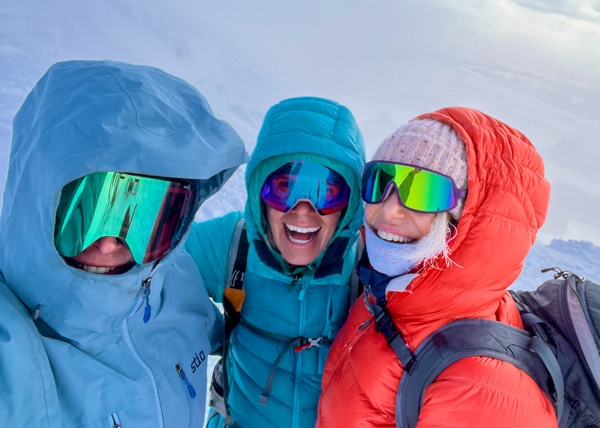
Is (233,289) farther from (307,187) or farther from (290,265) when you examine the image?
(307,187)

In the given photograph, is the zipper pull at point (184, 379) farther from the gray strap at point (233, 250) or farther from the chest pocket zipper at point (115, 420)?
the gray strap at point (233, 250)

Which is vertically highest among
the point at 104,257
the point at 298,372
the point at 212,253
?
the point at 104,257

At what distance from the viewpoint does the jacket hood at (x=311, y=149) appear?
7.10 ft

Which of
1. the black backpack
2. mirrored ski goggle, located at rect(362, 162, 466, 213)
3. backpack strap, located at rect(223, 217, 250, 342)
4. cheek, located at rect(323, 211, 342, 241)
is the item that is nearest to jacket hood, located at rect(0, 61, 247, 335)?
mirrored ski goggle, located at rect(362, 162, 466, 213)

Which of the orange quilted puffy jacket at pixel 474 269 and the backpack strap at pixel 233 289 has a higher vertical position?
the orange quilted puffy jacket at pixel 474 269

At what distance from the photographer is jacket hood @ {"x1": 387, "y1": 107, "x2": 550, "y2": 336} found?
1.43 m

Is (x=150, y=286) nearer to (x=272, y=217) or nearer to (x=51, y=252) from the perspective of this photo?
(x=51, y=252)

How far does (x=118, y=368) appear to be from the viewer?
4.72ft

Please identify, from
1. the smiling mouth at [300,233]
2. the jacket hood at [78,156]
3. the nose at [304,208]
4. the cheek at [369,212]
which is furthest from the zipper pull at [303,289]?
the jacket hood at [78,156]

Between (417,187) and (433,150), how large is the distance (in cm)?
17

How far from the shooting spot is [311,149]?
2.14 metres

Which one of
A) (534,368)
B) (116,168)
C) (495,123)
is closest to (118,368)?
(116,168)

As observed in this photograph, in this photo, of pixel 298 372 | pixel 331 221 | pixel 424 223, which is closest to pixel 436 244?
pixel 424 223

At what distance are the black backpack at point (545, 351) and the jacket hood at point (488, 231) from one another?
3.7 inches
